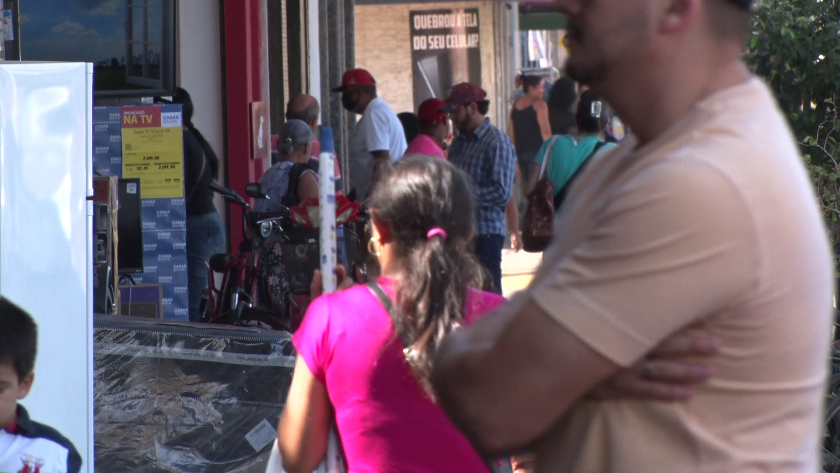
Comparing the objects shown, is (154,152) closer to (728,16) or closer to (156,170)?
(156,170)

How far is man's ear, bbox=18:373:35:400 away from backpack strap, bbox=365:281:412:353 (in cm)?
97

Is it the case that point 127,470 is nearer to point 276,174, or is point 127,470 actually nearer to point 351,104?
point 276,174

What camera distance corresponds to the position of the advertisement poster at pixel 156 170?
8164 mm

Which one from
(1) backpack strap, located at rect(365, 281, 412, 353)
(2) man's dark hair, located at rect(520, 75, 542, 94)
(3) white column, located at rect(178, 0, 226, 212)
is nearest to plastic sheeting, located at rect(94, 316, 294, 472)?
(1) backpack strap, located at rect(365, 281, 412, 353)

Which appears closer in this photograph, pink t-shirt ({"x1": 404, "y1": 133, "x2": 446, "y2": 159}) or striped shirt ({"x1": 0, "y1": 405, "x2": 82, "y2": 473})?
striped shirt ({"x1": 0, "y1": 405, "x2": 82, "y2": 473})

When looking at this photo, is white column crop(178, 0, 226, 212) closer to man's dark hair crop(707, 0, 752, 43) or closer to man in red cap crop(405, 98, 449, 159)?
man in red cap crop(405, 98, 449, 159)

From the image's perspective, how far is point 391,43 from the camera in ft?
71.5

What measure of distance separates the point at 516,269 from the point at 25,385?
10701 millimetres

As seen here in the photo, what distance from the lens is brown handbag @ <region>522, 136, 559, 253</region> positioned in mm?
6613

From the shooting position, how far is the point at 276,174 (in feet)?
26.4

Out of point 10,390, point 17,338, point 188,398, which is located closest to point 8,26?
point 188,398

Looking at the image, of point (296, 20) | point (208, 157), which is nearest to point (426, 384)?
point (208, 157)

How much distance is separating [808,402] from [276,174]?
22.6 feet

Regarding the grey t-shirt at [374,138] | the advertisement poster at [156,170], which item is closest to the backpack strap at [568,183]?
the grey t-shirt at [374,138]
